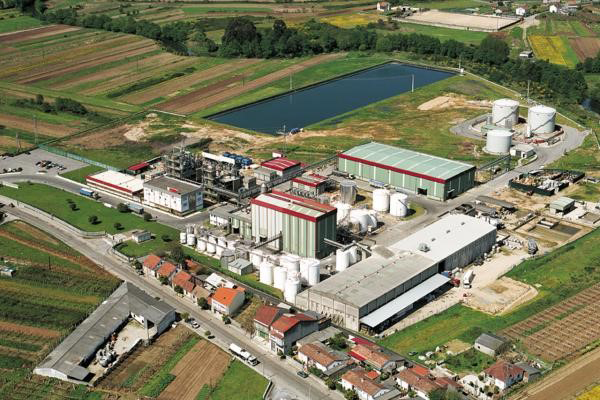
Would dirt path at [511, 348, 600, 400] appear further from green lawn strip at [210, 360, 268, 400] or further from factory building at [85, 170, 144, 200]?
factory building at [85, 170, 144, 200]

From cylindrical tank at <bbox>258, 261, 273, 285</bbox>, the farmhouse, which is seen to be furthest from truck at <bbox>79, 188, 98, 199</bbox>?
cylindrical tank at <bbox>258, 261, 273, 285</bbox>

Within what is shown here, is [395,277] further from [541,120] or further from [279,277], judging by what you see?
[541,120]

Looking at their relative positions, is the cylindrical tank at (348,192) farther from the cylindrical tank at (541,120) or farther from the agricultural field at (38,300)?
the cylindrical tank at (541,120)

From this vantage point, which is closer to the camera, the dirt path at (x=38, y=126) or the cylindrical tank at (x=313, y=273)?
the cylindrical tank at (x=313, y=273)

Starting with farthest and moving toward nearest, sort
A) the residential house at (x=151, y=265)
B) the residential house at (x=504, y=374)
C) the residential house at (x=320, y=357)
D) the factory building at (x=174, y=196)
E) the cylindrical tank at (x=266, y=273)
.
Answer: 1. the factory building at (x=174, y=196)
2. the residential house at (x=151, y=265)
3. the cylindrical tank at (x=266, y=273)
4. the residential house at (x=320, y=357)
5. the residential house at (x=504, y=374)

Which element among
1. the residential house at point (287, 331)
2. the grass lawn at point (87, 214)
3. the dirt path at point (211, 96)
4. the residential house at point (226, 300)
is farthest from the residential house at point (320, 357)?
the dirt path at point (211, 96)

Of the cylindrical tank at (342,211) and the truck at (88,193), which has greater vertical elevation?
the cylindrical tank at (342,211)

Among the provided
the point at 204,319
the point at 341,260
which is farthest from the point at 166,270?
the point at 341,260

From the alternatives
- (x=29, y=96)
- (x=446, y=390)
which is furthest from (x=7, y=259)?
(x=29, y=96)
